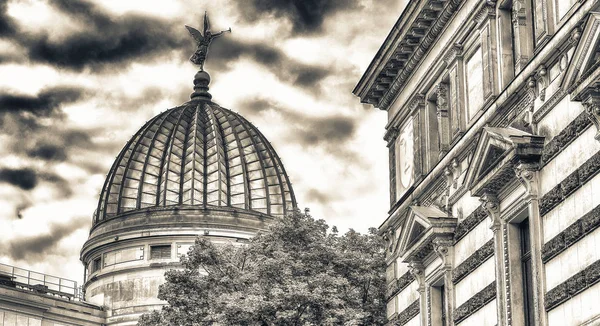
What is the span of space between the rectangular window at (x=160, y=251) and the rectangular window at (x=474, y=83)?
61009 millimetres

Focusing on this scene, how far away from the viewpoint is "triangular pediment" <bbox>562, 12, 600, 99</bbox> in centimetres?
2589

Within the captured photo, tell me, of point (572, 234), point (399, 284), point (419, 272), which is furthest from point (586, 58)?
point (399, 284)

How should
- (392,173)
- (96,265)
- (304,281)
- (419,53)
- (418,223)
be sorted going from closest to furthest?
(418,223) → (419,53) → (392,173) → (304,281) → (96,265)

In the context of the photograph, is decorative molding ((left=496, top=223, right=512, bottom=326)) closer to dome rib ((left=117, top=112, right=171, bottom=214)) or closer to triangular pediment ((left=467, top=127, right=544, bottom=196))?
triangular pediment ((left=467, top=127, right=544, bottom=196))

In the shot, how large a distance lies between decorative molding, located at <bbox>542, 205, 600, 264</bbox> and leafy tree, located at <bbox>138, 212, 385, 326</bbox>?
14.6 metres

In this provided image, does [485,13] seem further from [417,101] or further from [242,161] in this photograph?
[242,161]

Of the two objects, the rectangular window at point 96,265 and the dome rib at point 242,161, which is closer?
the rectangular window at point 96,265

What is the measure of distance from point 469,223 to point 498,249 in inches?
114

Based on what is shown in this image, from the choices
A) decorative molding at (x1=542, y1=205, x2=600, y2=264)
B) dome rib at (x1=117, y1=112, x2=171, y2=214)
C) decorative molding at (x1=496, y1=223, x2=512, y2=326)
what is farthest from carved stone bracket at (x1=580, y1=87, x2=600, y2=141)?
dome rib at (x1=117, y1=112, x2=171, y2=214)

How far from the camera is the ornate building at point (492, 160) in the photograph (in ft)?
89.2

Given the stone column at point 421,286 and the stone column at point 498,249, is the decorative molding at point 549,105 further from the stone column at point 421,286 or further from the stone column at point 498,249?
the stone column at point 421,286

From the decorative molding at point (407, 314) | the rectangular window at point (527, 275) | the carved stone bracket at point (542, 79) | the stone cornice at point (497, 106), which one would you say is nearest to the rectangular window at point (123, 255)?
the decorative molding at point (407, 314)

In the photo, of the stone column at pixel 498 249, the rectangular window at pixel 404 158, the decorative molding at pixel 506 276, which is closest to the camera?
the decorative molding at pixel 506 276

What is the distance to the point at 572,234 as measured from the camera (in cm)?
2728
